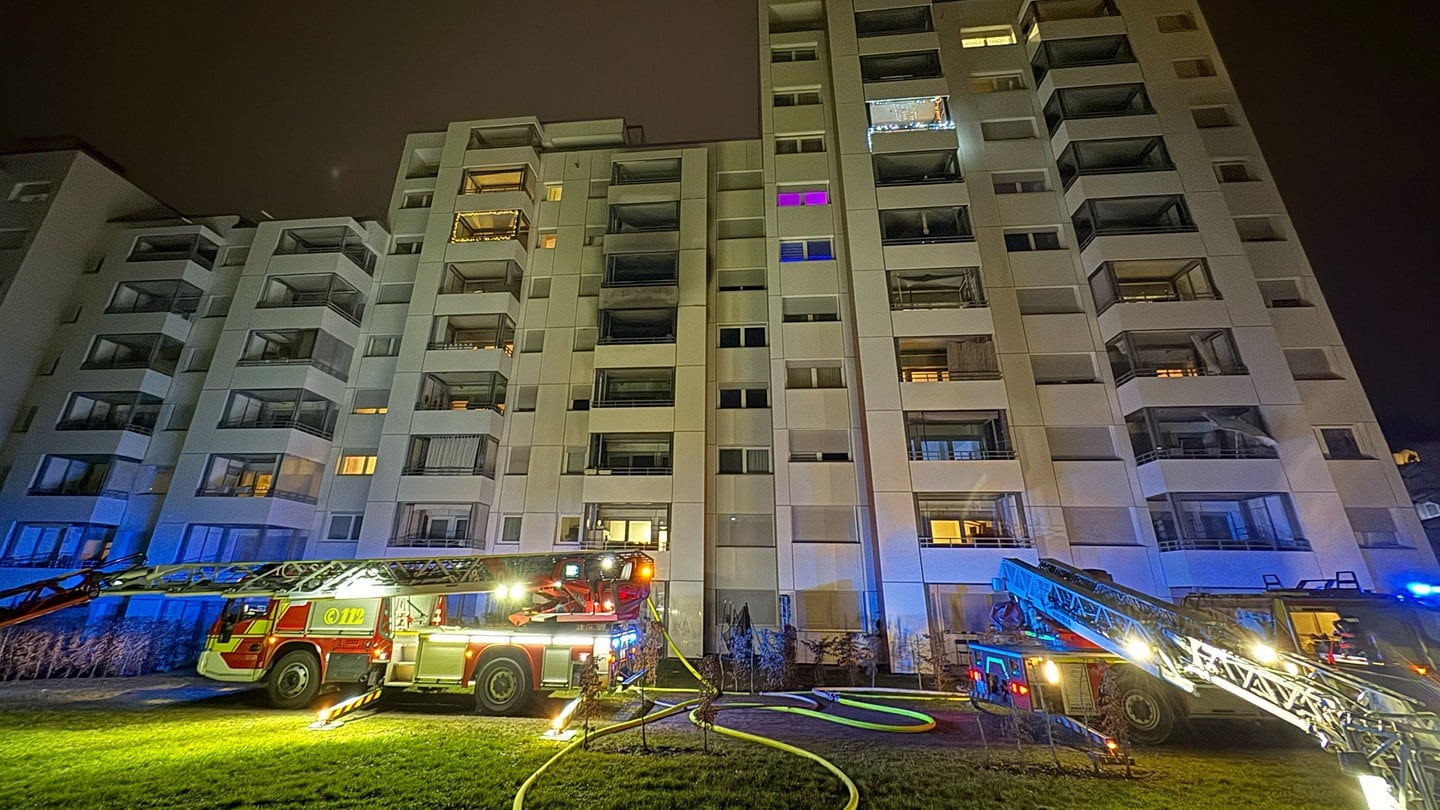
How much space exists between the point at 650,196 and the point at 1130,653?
2523cm

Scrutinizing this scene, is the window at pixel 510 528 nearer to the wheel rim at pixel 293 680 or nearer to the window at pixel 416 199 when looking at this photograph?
the wheel rim at pixel 293 680

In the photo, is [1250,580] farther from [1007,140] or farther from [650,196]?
[650,196]

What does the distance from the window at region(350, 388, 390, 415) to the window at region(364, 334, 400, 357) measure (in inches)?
80.7

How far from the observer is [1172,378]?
19.9m

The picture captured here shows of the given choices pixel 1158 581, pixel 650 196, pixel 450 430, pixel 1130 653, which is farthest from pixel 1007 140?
pixel 450 430

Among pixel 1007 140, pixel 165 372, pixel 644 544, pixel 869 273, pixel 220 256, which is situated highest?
pixel 1007 140

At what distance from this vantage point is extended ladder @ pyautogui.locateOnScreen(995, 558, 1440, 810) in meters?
4.96

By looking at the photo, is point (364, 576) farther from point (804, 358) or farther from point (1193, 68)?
point (1193, 68)

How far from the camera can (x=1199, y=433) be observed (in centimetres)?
2103

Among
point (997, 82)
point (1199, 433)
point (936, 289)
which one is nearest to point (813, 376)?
point (936, 289)

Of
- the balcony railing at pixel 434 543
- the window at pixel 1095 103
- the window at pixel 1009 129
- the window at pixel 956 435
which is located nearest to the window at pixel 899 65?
the window at pixel 1009 129

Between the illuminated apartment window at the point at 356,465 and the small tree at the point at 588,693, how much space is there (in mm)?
19261

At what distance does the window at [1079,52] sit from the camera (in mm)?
25922

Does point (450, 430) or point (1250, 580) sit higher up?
point (450, 430)
